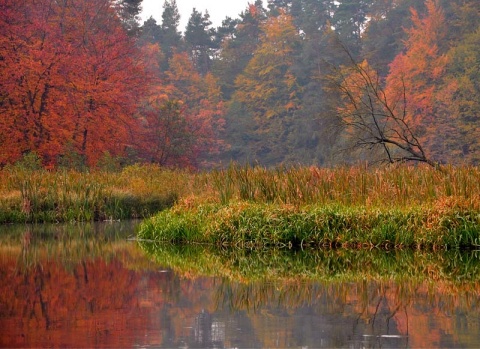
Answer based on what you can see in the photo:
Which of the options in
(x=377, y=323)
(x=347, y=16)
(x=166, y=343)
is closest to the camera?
(x=166, y=343)

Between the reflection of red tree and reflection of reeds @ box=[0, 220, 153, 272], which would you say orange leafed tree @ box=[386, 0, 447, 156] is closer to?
reflection of reeds @ box=[0, 220, 153, 272]

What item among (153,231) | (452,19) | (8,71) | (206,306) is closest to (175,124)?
(8,71)

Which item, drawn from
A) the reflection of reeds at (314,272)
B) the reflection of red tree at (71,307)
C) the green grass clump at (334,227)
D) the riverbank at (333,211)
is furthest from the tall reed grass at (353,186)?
the reflection of red tree at (71,307)

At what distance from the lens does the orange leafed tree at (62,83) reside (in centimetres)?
3441

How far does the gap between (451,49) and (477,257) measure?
3663 cm

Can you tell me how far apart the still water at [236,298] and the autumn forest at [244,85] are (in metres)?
7.51

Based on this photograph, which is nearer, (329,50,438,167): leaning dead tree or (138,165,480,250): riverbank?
(138,165,480,250): riverbank

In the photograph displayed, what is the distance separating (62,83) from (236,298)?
2768cm

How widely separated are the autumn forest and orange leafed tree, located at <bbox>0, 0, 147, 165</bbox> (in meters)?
0.07

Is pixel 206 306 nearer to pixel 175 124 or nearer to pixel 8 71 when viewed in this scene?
pixel 8 71

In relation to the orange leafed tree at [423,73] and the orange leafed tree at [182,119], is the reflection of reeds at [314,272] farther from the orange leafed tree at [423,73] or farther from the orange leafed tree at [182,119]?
the orange leafed tree at [423,73]

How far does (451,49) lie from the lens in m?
48.1

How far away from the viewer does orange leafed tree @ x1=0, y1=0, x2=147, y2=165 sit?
34.4 m

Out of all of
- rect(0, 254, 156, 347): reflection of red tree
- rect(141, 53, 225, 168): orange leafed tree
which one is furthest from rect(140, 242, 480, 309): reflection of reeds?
rect(141, 53, 225, 168): orange leafed tree
